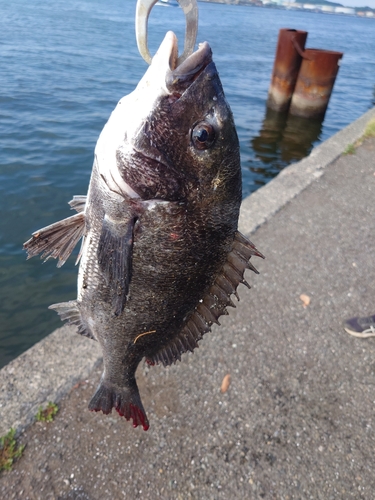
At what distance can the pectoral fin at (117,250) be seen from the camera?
73.4 inches

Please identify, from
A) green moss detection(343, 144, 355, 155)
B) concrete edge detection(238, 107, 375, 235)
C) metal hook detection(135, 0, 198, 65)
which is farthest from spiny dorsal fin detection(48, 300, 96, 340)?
green moss detection(343, 144, 355, 155)

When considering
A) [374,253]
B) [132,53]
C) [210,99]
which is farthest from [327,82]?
[210,99]

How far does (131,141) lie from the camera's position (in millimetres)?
1804

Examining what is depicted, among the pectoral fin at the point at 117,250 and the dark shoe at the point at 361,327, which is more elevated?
the pectoral fin at the point at 117,250

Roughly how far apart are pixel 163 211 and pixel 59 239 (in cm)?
73

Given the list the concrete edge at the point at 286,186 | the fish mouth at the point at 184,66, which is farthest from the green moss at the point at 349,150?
the fish mouth at the point at 184,66

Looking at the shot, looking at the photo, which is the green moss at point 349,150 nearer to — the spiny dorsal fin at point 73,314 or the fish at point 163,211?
the fish at point 163,211

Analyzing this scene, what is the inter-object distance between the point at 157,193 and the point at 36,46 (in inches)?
826

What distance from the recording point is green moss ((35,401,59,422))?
3.20 metres

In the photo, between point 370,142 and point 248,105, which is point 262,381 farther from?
point 248,105

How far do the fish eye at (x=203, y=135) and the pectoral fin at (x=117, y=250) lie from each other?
0.48 meters

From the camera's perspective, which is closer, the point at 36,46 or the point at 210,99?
the point at 210,99

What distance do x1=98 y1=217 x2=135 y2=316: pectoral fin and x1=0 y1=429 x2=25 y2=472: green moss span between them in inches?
76.8

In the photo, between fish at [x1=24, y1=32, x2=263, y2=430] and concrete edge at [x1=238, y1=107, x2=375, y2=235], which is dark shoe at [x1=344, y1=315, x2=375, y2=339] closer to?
concrete edge at [x1=238, y1=107, x2=375, y2=235]
